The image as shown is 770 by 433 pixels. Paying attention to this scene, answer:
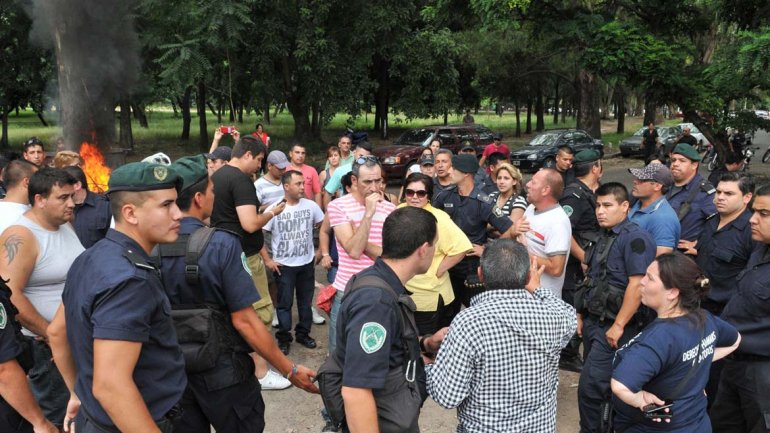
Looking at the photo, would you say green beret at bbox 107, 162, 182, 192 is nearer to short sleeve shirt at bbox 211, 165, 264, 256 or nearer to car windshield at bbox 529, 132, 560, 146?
short sleeve shirt at bbox 211, 165, 264, 256

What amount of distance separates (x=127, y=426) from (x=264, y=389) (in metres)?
2.95

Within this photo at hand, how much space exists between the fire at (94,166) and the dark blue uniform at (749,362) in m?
9.71

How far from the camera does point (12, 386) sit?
101 inches

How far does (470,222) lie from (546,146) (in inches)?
643

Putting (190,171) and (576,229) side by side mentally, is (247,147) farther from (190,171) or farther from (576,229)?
(576,229)

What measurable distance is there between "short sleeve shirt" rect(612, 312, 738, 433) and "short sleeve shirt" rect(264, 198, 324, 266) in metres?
3.42

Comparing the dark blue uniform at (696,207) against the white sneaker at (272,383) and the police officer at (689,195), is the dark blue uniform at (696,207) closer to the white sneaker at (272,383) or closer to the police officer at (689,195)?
the police officer at (689,195)

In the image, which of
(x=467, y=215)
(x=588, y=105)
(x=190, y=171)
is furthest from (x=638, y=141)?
(x=190, y=171)

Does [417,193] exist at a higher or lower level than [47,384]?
higher

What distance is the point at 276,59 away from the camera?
20438 millimetres

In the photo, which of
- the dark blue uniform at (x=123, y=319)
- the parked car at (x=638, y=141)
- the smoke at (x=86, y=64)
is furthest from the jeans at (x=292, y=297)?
the parked car at (x=638, y=141)

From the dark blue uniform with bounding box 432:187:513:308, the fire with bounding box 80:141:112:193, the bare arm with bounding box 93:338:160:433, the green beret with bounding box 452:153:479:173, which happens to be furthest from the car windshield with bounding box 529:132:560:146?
the bare arm with bounding box 93:338:160:433

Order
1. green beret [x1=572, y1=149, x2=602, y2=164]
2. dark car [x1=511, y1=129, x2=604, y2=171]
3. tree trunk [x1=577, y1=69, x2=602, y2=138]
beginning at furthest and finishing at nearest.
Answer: tree trunk [x1=577, y1=69, x2=602, y2=138] → dark car [x1=511, y1=129, x2=604, y2=171] → green beret [x1=572, y1=149, x2=602, y2=164]

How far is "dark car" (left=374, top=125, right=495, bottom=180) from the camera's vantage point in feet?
53.4
